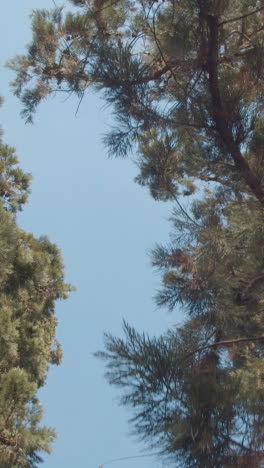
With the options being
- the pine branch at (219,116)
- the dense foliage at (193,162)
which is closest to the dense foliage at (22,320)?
the dense foliage at (193,162)

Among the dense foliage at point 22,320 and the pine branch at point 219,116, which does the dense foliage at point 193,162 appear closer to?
the pine branch at point 219,116

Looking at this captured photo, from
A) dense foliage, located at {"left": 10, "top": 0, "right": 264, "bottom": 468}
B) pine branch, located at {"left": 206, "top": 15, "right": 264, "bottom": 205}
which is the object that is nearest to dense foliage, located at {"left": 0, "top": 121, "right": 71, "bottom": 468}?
dense foliage, located at {"left": 10, "top": 0, "right": 264, "bottom": 468}

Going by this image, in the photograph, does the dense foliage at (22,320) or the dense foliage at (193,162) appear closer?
the dense foliage at (193,162)

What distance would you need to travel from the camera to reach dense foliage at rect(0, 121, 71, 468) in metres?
2.97

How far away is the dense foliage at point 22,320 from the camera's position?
117 inches

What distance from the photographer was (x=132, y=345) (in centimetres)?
203

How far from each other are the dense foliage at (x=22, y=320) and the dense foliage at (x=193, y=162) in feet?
4.30

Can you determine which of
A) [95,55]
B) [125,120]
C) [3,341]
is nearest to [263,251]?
[125,120]

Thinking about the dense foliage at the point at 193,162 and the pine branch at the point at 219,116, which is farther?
the pine branch at the point at 219,116

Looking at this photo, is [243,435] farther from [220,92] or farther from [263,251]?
[220,92]

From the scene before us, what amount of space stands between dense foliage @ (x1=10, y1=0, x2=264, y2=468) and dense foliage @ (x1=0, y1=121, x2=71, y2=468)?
1309 mm

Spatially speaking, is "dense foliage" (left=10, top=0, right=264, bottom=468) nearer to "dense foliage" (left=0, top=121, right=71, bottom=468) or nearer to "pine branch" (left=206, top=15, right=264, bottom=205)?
"pine branch" (left=206, top=15, right=264, bottom=205)

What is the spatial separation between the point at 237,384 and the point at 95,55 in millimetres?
2612

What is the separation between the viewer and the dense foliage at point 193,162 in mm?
1838
